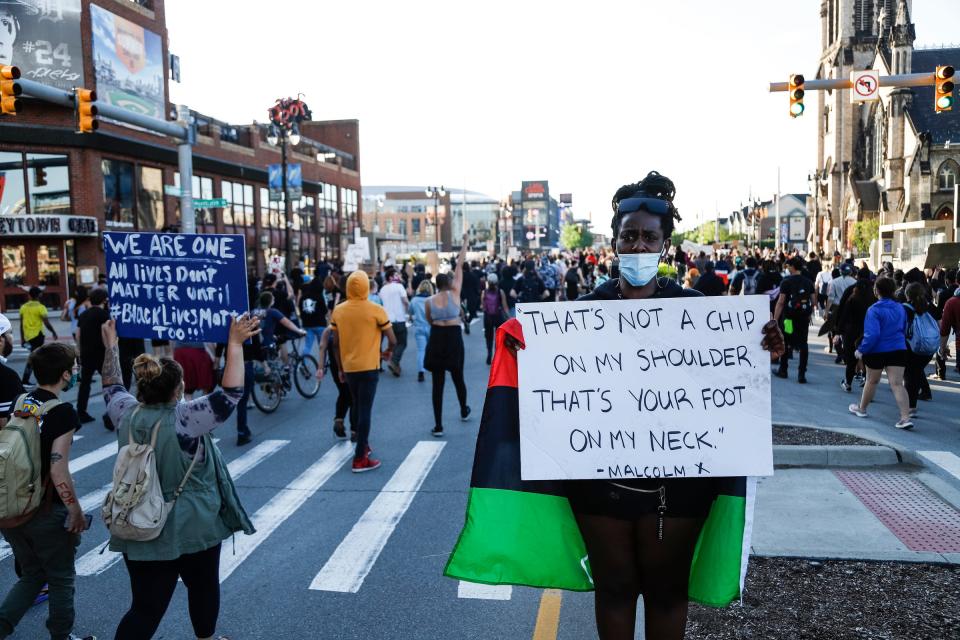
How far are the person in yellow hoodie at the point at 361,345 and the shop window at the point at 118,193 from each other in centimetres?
2579

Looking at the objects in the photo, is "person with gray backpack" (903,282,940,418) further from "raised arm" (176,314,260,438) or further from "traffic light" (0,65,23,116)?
"traffic light" (0,65,23,116)

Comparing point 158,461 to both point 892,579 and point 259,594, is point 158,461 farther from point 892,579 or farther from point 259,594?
point 892,579

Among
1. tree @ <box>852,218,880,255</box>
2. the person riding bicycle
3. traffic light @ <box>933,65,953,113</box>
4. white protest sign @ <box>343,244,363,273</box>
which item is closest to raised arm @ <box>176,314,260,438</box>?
the person riding bicycle

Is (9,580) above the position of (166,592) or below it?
below

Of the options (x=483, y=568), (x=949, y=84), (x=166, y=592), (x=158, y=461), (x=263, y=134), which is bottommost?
(x=166, y=592)

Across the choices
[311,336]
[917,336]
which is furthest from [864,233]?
[311,336]

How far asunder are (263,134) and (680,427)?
45.2 metres

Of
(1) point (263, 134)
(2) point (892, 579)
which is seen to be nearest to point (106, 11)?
(1) point (263, 134)

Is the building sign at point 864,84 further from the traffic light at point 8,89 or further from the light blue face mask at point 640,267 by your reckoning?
the traffic light at point 8,89

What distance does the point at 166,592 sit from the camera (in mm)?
3615

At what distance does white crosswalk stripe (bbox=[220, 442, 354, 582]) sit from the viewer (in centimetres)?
577

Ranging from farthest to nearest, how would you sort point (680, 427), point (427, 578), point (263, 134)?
point (263, 134) < point (427, 578) < point (680, 427)

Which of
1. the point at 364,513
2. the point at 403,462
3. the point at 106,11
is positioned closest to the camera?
the point at 364,513

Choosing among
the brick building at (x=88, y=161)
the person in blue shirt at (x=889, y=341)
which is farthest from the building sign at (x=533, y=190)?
the person in blue shirt at (x=889, y=341)
